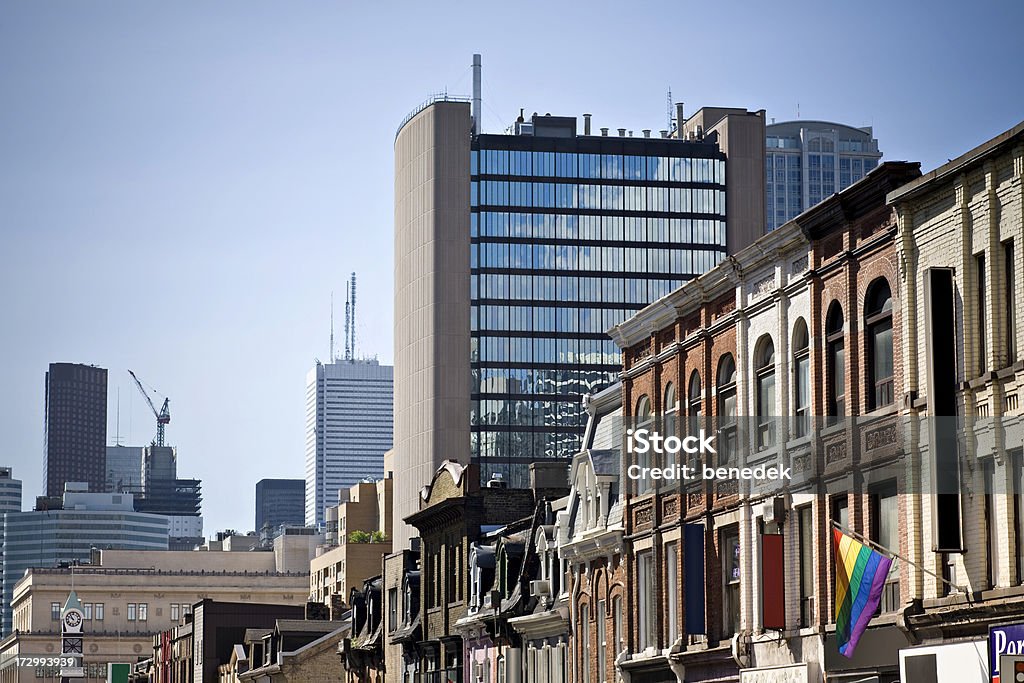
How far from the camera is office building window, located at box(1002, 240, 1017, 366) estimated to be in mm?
33938

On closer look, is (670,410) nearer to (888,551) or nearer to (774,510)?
(774,510)

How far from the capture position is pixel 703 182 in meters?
192

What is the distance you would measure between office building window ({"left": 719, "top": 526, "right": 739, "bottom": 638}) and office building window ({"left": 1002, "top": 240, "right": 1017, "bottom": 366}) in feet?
45.2

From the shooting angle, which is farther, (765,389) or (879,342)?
(765,389)

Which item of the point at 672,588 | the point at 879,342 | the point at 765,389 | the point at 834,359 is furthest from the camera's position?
the point at 672,588

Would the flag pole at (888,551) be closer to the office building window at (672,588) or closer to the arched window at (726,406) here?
the arched window at (726,406)

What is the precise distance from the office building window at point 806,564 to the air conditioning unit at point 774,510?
1.76ft

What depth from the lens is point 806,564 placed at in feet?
140

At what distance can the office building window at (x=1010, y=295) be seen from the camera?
33938mm

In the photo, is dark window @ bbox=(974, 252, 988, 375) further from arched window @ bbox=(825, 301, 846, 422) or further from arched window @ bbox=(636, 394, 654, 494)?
arched window @ bbox=(636, 394, 654, 494)

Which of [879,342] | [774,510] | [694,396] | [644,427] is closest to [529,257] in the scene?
[644,427]

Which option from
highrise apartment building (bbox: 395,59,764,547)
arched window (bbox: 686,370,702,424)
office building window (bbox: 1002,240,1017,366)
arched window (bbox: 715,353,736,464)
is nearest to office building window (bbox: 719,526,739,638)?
arched window (bbox: 715,353,736,464)

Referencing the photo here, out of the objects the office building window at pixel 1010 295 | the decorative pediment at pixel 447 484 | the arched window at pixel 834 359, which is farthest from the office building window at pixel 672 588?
the decorative pediment at pixel 447 484

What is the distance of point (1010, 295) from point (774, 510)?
10842 mm
